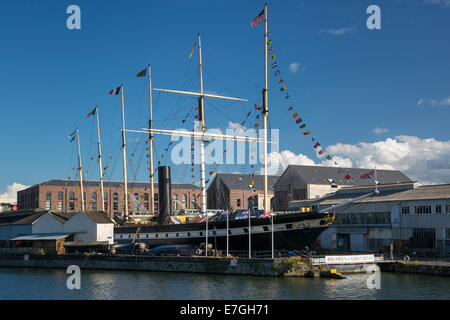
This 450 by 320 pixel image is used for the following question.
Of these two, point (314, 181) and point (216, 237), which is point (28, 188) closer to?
point (314, 181)

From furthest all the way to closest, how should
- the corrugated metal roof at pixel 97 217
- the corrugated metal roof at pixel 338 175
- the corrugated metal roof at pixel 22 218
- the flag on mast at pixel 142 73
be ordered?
the corrugated metal roof at pixel 338 175 < the corrugated metal roof at pixel 22 218 < the flag on mast at pixel 142 73 < the corrugated metal roof at pixel 97 217

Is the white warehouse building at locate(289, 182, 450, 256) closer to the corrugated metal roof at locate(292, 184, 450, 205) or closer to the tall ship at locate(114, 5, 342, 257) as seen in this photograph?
the corrugated metal roof at locate(292, 184, 450, 205)

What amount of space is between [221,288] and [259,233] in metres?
11.2

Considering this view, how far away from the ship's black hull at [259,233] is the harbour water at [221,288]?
5.70 metres

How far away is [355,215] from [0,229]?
154 feet

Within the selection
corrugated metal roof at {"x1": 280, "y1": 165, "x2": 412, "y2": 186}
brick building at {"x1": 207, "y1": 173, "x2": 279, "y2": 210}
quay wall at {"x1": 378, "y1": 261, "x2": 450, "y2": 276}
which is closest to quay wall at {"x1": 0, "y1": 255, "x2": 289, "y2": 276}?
quay wall at {"x1": 378, "y1": 261, "x2": 450, "y2": 276}

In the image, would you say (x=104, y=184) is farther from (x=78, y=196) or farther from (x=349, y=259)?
(x=349, y=259)

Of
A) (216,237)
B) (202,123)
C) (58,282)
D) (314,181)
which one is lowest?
(58,282)

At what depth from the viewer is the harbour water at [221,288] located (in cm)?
3020

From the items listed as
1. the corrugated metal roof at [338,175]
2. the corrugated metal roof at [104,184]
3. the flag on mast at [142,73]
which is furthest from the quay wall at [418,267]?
the corrugated metal roof at [104,184]

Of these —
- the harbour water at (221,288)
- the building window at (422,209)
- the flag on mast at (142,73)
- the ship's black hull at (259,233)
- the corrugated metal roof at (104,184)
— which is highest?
the flag on mast at (142,73)

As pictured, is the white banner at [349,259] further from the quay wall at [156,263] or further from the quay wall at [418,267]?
the quay wall at [156,263]

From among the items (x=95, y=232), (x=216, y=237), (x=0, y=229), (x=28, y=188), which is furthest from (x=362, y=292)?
(x=28, y=188)
